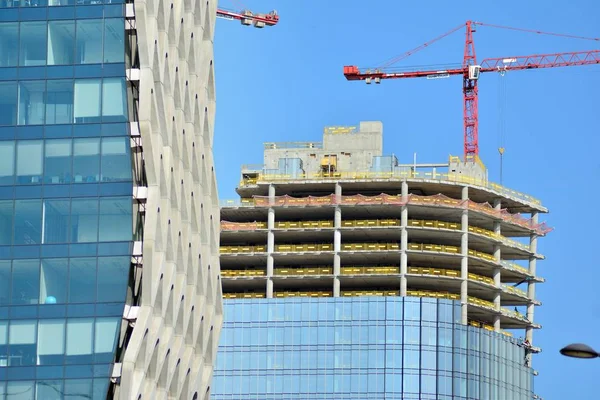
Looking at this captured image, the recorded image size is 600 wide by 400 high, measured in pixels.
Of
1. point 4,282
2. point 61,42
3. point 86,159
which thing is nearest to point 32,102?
point 61,42

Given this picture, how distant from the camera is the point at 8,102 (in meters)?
→ 119

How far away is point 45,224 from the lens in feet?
385

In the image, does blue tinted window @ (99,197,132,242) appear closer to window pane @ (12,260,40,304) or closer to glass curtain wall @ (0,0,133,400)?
glass curtain wall @ (0,0,133,400)

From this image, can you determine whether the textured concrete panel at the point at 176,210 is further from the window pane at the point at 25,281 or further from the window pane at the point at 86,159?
the window pane at the point at 25,281

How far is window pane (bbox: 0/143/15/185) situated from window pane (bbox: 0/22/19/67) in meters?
5.38

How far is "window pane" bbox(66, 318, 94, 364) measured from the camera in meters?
114

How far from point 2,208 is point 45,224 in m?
2.91

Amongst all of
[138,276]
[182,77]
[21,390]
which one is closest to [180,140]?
[182,77]

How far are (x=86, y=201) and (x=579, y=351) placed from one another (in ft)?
170

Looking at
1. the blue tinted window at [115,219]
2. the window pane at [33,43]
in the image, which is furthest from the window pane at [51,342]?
the window pane at [33,43]

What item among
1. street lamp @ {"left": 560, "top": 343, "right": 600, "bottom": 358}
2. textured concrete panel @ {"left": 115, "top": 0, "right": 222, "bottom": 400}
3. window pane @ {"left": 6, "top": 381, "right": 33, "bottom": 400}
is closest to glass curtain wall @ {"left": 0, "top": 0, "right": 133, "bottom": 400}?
window pane @ {"left": 6, "top": 381, "right": 33, "bottom": 400}

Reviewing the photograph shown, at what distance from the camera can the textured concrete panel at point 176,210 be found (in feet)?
386

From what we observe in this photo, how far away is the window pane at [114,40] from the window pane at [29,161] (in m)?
7.00

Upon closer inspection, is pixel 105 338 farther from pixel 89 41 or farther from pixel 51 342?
pixel 89 41
